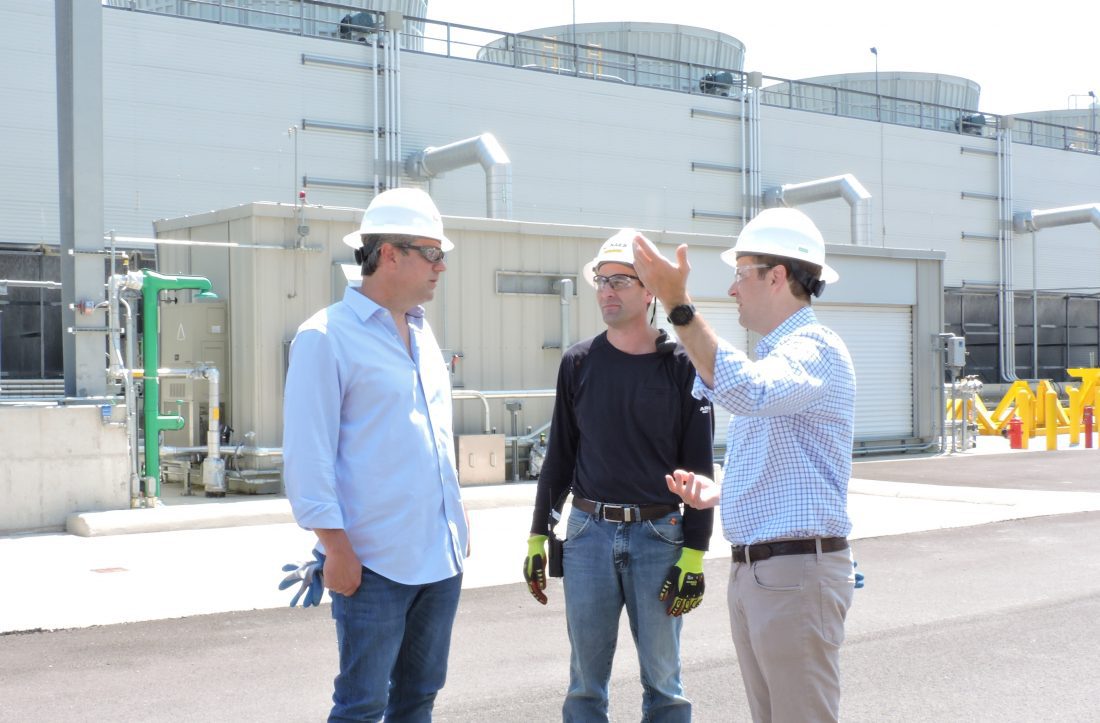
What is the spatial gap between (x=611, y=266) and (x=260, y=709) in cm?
288

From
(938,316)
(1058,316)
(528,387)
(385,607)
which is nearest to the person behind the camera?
(385,607)

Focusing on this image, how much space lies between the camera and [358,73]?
2433 centimetres

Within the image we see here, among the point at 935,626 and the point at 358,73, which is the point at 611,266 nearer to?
the point at 935,626

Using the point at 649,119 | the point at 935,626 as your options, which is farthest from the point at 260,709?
the point at 649,119

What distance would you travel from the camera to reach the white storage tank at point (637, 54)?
2947cm

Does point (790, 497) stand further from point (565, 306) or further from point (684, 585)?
point (565, 306)

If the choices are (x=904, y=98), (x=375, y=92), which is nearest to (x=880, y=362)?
(x=375, y=92)

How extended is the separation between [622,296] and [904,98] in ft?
112

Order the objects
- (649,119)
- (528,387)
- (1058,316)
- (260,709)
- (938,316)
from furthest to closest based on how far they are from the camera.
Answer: (1058,316) → (649,119) → (938,316) → (528,387) → (260,709)

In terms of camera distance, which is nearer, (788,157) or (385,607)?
(385,607)

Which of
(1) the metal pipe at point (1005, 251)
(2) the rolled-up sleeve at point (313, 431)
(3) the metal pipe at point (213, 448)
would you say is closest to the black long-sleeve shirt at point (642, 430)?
(2) the rolled-up sleeve at point (313, 431)

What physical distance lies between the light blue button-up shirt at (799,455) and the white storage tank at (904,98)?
109 ft

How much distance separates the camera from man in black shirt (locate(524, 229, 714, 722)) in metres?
4.14

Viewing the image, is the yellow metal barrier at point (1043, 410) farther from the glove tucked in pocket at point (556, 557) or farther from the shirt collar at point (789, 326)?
the shirt collar at point (789, 326)
